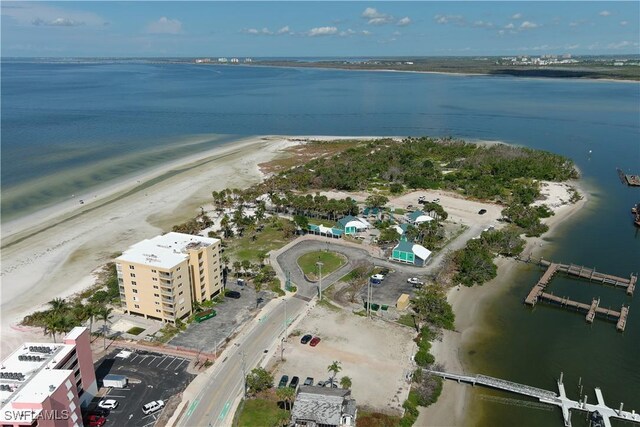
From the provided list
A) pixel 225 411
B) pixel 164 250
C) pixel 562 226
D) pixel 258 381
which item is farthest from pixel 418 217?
pixel 225 411

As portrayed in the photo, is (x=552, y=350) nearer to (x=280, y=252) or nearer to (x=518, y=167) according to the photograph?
(x=280, y=252)

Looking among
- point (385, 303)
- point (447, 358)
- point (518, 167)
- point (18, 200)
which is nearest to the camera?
point (447, 358)

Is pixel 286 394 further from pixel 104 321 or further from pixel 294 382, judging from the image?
pixel 104 321

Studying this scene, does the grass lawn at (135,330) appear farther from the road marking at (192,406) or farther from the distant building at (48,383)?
the road marking at (192,406)

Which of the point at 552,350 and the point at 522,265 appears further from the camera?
the point at 522,265

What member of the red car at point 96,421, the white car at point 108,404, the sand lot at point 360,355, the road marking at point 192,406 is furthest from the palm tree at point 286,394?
the red car at point 96,421

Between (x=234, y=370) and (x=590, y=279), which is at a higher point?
(x=234, y=370)

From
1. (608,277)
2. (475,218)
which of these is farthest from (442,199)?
(608,277)
